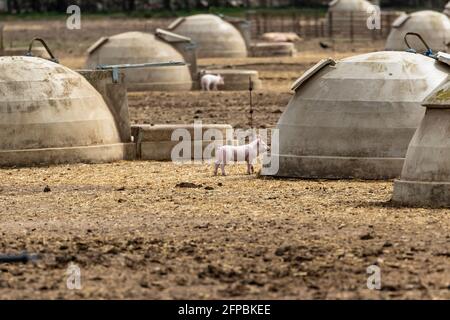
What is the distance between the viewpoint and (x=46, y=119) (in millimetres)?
24594

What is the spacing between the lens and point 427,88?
2164 centimetres

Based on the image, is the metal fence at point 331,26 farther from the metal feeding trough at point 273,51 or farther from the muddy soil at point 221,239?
the muddy soil at point 221,239

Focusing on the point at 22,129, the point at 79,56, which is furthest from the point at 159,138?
the point at 79,56

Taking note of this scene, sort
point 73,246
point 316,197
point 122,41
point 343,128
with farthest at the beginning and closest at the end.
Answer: point 122,41 < point 343,128 < point 316,197 < point 73,246

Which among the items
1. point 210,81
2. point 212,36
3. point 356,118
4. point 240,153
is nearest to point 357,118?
point 356,118

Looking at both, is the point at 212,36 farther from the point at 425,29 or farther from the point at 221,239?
the point at 221,239

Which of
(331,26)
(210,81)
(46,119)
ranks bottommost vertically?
(331,26)

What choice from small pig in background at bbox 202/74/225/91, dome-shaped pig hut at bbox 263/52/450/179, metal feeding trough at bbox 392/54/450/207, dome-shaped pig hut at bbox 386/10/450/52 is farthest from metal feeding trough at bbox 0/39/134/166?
dome-shaped pig hut at bbox 386/10/450/52

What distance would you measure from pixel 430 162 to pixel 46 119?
318 inches

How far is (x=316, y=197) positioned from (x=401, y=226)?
111 inches

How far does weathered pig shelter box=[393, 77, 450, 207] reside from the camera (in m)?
18.2

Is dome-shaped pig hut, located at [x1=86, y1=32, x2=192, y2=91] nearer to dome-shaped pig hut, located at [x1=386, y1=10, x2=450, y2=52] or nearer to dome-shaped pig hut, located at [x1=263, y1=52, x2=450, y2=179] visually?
dome-shaped pig hut, located at [x1=386, y1=10, x2=450, y2=52]

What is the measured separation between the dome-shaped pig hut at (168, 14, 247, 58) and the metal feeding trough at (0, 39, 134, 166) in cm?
3202

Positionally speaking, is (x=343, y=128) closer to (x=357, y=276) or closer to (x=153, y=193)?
(x=153, y=193)
